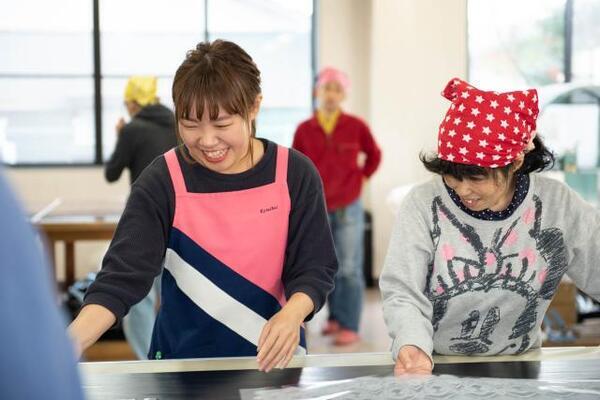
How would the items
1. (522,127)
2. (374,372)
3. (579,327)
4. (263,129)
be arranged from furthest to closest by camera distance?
(263,129), (579,327), (522,127), (374,372)

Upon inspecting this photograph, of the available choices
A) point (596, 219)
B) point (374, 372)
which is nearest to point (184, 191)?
point (374, 372)

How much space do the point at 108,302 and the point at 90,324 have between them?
0.17ft

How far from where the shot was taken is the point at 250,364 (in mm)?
1302

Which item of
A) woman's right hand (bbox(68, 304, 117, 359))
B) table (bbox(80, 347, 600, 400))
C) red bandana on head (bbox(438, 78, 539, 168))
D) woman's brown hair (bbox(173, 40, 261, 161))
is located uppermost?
woman's brown hair (bbox(173, 40, 261, 161))

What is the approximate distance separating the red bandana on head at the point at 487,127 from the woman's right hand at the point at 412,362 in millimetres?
292

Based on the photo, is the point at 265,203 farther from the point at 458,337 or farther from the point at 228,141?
the point at 458,337

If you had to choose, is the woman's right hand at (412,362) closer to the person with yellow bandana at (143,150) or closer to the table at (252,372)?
the table at (252,372)

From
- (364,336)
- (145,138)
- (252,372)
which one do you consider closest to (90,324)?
(252,372)

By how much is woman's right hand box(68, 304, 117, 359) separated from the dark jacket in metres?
2.29

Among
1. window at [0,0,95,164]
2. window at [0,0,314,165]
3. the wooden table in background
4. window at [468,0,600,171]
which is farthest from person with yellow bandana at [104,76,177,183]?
window at [468,0,600,171]

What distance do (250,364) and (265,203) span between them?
27 cm

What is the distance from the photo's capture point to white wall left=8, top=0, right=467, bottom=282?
4.61m

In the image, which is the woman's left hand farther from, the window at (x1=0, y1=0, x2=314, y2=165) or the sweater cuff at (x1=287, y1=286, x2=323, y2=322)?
the window at (x1=0, y1=0, x2=314, y2=165)

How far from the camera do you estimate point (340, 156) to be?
170 inches
